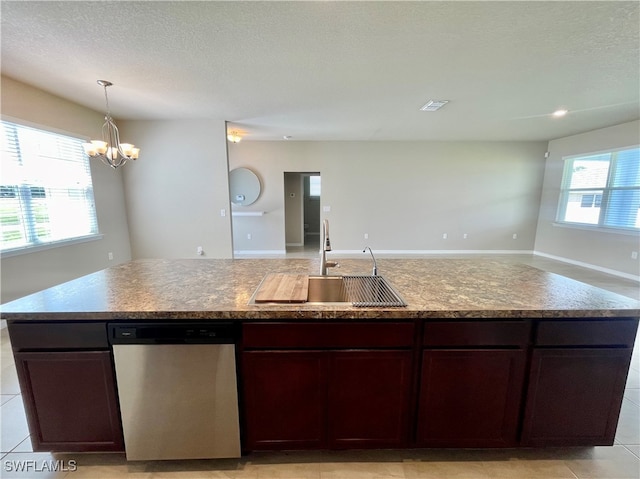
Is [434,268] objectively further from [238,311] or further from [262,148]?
[262,148]

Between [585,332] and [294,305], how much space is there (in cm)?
142

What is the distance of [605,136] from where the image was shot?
16.0ft

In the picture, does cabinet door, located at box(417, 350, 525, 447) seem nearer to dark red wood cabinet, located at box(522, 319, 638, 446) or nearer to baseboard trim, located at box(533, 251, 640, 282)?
dark red wood cabinet, located at box(522, 319, 638, 446)

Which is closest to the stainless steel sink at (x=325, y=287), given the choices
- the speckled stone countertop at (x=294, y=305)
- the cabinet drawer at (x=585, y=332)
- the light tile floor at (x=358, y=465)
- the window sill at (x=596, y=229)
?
the speckled stone countertop at (x=294, y=305)

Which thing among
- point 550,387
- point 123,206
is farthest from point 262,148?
point 550,387

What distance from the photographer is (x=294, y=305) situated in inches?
50.2

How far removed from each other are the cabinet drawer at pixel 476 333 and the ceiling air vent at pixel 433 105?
10.3 ft

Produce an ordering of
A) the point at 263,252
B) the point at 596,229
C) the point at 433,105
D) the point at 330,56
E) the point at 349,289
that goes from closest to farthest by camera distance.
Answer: the point at 349,289 < the point at 330,56 < the point at 433,105 < the point at 596,229 < the point at 263,252

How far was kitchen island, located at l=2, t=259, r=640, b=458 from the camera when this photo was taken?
1.24 m

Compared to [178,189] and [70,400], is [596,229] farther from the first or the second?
[178,189]

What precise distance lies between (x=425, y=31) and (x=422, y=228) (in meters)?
5.04

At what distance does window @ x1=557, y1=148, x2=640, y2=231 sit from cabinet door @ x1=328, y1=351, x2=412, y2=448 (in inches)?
231

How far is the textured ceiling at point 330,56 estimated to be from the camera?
5.86ft

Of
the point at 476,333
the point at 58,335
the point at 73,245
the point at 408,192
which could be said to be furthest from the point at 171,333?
the point at 408,192
